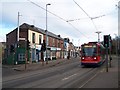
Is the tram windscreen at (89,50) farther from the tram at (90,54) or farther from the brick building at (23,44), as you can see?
the brick building at (23,44)

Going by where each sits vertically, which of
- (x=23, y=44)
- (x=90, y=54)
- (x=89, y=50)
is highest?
(x=23, y=44)

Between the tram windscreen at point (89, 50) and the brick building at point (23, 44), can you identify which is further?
the brick building at point (23, 44)

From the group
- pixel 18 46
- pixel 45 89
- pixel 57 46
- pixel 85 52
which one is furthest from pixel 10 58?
pixel 45 89

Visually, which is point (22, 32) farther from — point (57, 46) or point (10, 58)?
point (57, 46)

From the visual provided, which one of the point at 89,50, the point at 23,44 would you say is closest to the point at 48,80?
the point at 89,50

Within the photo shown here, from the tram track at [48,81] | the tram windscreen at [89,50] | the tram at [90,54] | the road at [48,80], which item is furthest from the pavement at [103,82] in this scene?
the tram windscreen at [89,50]

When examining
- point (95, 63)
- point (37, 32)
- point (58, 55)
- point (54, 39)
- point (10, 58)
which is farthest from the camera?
point (58, 55)

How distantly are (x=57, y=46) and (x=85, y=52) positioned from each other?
49115 mm

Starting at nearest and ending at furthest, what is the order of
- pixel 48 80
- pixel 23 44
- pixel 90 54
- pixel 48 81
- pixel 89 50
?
pixel 48 81, pixel 48 80, pixel 90 54, pixel 89 50, pixel 23 44

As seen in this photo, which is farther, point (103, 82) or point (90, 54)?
point (90, 54)

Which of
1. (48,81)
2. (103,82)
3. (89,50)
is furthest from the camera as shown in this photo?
(89,50)

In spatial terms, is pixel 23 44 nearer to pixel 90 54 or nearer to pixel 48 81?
pixel 90 54

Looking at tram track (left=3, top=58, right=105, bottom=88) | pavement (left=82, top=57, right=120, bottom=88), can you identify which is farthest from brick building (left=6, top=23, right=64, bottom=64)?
pavement (left=82, top=57, right=120, bottom=88)

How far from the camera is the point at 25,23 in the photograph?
67.2 m
